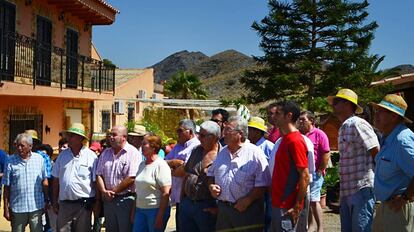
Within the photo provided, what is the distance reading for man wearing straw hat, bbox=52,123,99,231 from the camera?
5590mm

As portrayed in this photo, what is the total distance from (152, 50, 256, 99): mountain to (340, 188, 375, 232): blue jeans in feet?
67.1

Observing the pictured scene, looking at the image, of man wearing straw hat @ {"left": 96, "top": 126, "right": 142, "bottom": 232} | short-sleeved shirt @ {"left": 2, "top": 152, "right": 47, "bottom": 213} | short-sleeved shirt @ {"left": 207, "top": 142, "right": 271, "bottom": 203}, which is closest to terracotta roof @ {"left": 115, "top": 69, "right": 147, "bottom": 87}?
short-sleeved shirt @ {"left": 2, "top": 152, "right": 47, "bottom": 213}

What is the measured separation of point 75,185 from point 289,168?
106 inches

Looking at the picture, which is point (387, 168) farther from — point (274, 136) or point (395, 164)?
point (274, 136)

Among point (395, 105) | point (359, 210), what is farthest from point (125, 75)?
point (395, 105)

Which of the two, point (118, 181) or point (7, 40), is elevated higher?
point (7, 40)

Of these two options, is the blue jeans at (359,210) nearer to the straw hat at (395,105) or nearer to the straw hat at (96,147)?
the straw hat at (395,105)

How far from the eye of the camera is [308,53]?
23.0 m

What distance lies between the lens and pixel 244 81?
2388 cm

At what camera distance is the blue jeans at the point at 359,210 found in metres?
4.67

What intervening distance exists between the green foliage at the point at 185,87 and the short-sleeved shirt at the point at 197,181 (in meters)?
32.1

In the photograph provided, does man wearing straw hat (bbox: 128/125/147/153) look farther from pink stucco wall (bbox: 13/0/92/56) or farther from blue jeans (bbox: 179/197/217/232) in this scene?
pink stucco wall (bbox: 13/0/92/56)

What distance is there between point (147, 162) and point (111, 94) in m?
13.8

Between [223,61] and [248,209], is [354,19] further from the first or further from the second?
[223,61]
